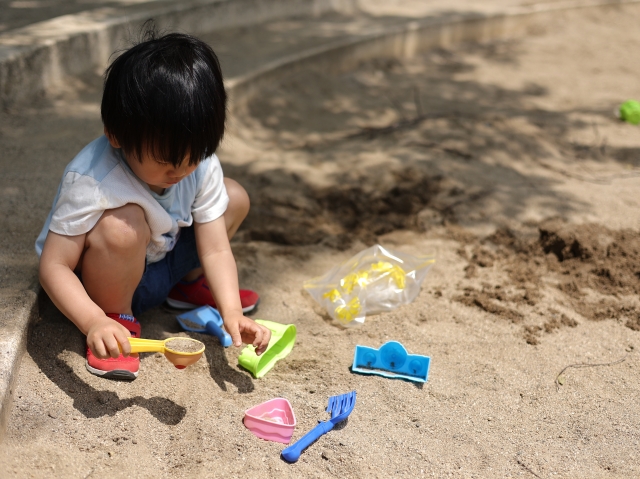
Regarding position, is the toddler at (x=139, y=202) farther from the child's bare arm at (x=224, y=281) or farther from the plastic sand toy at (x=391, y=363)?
the plastic sand toy at (x=391, y=363)

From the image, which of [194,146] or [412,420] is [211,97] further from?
[412,420]

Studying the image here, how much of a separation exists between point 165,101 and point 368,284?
1.01m

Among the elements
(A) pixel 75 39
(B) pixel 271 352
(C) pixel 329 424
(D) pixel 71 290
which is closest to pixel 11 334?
(D) pixel 71 290

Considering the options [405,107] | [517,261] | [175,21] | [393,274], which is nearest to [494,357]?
[393,274]

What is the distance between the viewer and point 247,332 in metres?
1.76

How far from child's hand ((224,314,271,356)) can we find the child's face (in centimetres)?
39

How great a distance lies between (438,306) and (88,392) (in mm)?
1155

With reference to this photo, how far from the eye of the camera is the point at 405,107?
4.36 metres

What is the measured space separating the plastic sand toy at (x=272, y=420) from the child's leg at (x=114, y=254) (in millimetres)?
485

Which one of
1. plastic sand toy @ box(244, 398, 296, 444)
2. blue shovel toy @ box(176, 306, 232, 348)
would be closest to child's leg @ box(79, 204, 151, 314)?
blue shovel toy @ box(176, 306, 232, 348)

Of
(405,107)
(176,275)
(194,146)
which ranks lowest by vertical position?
(405,107)

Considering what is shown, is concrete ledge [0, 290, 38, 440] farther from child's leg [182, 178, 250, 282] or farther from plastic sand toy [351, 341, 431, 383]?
plastic sand toy [351, 341, 431, 383]

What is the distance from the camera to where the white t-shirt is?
1.68m

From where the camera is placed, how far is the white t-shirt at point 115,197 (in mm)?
1680
